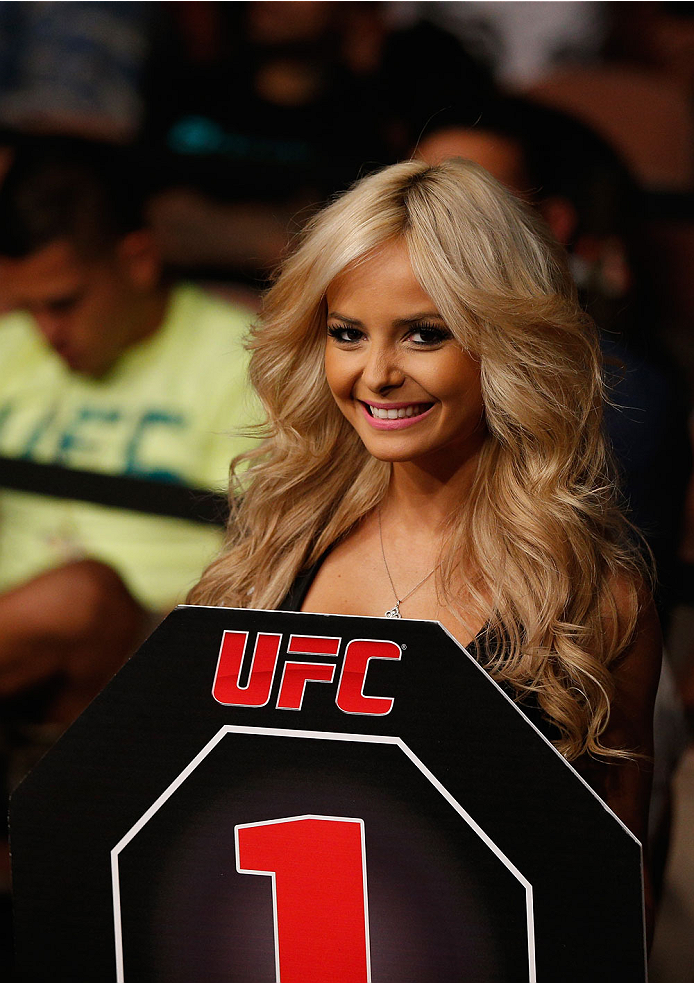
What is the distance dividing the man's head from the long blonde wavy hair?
5.86 feet

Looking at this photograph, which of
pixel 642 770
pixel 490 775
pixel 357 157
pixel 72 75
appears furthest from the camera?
pixel 72 75

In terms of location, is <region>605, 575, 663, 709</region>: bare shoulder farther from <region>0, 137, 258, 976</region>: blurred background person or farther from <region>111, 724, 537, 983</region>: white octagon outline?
<region>0, 137, 258, 976</region>: blurred background person

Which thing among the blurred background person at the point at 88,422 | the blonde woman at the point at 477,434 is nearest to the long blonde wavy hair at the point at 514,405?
the blonde woman at the point at 477,434

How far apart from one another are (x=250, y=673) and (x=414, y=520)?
1.18 feet

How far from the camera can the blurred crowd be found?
233 cm

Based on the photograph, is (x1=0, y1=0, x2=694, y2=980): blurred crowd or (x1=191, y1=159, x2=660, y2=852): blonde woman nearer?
(x1=191, y1=159, x2=660, y2=852): blonde woman

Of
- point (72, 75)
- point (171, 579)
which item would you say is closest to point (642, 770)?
point (171, 579)

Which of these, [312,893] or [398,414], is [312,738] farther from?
[398,414]

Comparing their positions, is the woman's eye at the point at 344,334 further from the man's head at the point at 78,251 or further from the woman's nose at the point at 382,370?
the man's head at the point at 78,251

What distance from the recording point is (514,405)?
101 cm

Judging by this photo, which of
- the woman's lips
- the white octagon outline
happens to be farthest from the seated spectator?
the white octagon outline

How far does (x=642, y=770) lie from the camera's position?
1.09m

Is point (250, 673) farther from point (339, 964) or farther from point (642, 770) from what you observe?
point (642, 770)

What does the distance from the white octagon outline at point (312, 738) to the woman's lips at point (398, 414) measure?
1.09ft
